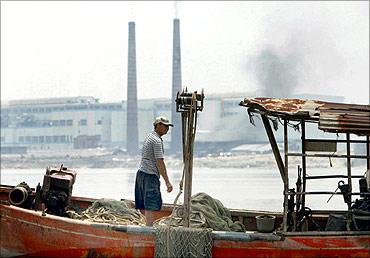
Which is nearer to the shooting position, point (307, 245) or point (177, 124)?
point (307, 245)

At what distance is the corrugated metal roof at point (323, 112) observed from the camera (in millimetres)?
6812

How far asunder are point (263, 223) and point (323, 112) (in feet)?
5.79

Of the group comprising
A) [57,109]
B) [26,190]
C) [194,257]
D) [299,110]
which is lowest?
[194,257]

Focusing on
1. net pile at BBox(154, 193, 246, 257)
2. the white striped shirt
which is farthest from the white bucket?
the white striped shirt

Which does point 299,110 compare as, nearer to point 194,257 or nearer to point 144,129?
Result: point 194,257

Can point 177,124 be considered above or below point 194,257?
above

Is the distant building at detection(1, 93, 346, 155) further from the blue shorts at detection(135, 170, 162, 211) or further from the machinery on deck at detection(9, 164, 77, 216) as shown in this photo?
the blue shorts at detection(135, 170, 162, 211)

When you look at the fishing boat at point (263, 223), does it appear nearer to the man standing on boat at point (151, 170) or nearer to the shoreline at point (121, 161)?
the man standing on boat at point (151, 170)

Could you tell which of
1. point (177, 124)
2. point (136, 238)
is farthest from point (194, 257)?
point (177, 124)

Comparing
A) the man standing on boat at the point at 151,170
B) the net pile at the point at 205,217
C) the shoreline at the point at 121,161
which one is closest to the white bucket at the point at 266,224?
the net pile at the point at 205,217

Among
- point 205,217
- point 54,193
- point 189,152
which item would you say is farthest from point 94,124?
point 189,152

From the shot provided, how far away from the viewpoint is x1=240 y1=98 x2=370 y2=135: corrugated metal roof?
6.81 metres

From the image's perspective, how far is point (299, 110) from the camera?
720 cm

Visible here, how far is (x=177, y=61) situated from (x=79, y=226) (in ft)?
288
